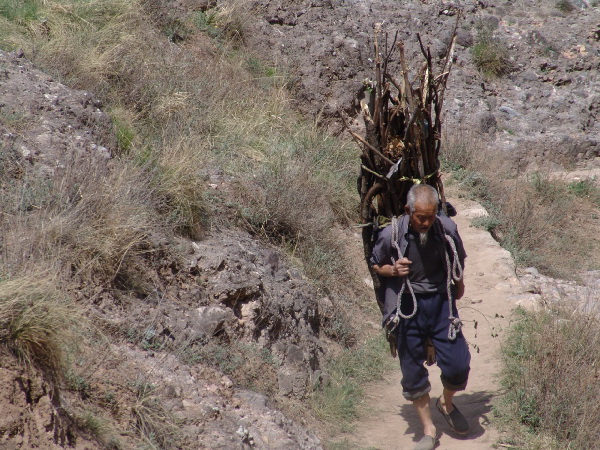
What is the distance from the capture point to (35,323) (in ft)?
9.11

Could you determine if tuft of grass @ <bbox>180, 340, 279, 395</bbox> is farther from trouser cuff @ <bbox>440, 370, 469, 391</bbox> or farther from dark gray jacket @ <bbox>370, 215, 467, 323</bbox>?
trouser cuff @ <bbox>440, 370, 469, 391</bbox>

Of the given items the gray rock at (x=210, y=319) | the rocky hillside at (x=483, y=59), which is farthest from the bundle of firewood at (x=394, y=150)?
the rocky hillside at (x=483, y=59)

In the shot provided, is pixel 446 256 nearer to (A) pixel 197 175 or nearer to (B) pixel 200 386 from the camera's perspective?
(B) pixel 200 386

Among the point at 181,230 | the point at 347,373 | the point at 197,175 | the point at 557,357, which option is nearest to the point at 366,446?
the point at 347,373

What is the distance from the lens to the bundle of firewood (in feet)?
14.1

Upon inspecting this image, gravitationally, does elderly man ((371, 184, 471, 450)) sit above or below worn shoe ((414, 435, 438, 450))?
above

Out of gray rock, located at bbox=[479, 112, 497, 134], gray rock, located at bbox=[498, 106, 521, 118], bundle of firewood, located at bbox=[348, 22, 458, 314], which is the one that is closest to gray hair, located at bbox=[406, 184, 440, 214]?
bundle of firewood, located at bbox=[348, 22, 458, 314]

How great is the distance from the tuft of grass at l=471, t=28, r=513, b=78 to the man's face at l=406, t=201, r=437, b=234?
8811 millimetres

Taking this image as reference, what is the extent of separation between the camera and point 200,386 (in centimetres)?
381

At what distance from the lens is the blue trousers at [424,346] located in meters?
3.90

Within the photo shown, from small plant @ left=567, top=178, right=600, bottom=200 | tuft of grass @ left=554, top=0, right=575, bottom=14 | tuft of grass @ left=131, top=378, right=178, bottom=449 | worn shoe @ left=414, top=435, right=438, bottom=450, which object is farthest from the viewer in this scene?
tuft of grass @ left=554, top=0, right=575, bottom=14

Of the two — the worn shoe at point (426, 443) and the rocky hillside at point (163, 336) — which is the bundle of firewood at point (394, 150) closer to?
the worn shoe at point (426, 443)

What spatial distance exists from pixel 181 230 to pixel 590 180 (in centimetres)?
773

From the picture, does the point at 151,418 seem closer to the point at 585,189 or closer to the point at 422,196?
the point at 422,196
